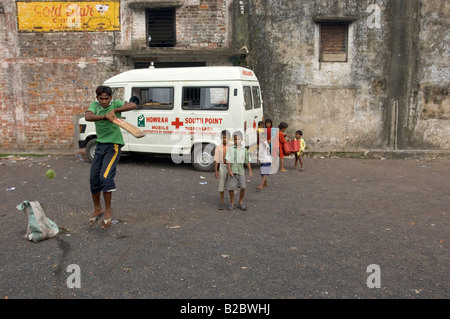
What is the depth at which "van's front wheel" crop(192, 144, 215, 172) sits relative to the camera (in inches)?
351

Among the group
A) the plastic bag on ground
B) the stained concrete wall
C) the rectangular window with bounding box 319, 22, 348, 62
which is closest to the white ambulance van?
the stained concrete wall

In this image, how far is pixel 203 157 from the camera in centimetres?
897

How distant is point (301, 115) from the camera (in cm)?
1149

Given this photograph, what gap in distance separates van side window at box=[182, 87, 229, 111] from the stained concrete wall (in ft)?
10.2

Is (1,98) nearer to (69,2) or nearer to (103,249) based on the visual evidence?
(69,2)

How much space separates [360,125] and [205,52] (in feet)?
16.2

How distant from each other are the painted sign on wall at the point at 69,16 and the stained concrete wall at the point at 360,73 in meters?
4.18

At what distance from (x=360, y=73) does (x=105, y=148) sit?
8.53 m

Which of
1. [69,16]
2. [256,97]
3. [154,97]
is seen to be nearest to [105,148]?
[154,97]

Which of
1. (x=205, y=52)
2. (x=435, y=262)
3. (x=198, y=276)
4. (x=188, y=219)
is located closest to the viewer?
(x=198, y=276)

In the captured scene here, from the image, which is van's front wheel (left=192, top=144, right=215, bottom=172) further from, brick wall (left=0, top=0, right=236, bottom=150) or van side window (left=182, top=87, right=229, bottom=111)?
brick wall (left=0, top=0, right=236, bottom=150)

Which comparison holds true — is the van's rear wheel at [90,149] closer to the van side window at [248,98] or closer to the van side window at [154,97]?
the van side window at [154,97]

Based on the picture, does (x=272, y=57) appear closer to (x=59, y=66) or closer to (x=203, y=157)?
(x=203, y=157)
